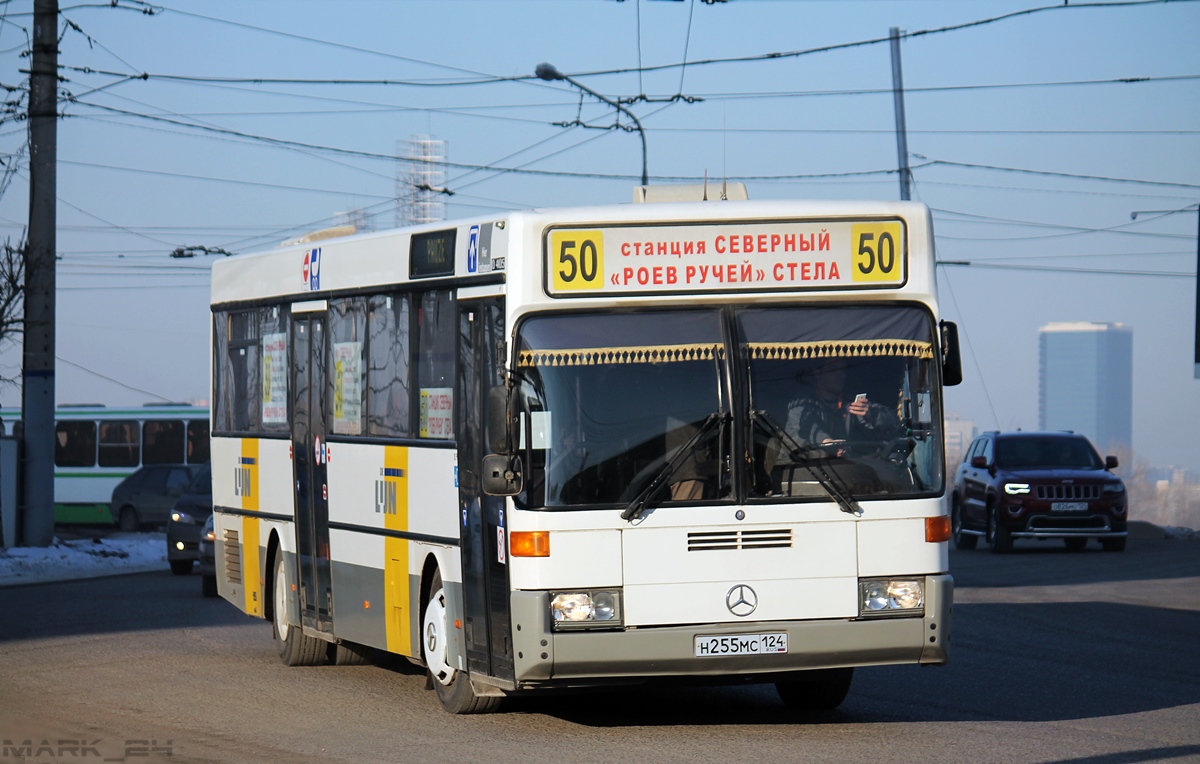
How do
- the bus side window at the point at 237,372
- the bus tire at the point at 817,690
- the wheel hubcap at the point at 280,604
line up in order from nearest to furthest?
the bus tire at the point at 817,690 < the wheel hubcap at the point at 280,604 < the bus side window at the point at 237,372

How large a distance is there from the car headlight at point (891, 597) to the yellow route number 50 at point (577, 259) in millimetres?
2185

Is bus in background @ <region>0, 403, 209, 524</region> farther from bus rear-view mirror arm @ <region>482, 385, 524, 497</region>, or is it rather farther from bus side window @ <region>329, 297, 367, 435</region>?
bus rear-view mirror arm @ <region>482, 385, 524, 497</region>

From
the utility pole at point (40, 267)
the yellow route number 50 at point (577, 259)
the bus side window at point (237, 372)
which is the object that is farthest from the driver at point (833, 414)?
the utility pole at point (40, 267)

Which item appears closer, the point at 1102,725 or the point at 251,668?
the point at 1102,725

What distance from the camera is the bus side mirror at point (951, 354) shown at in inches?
391

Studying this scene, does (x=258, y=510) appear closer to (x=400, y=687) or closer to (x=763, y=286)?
(x=400, y=687)

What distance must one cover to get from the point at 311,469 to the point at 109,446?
34.5m

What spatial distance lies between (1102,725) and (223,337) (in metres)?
8.73

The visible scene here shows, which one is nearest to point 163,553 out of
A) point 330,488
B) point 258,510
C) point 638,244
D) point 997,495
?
point 997,495

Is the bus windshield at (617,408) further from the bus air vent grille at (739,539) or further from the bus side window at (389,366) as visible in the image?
the bus side window at (389,366)

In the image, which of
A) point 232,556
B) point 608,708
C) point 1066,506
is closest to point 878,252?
point 608,708

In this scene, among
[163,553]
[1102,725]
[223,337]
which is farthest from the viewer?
[163,553]

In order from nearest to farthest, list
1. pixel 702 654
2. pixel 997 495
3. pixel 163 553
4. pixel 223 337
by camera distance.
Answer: pixel 702 654 → pixel 223 337 → pixel 997 495 → pixel 163 553

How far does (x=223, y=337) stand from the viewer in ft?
52.2
